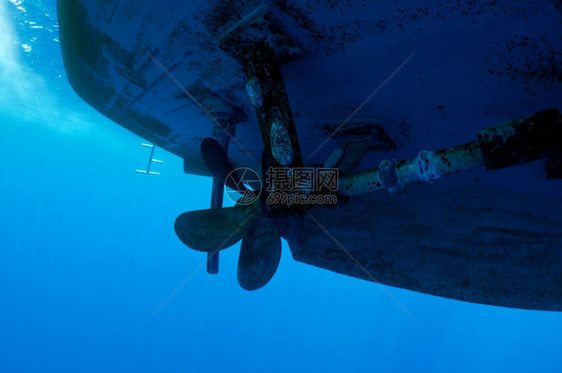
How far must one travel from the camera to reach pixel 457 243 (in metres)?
3.94

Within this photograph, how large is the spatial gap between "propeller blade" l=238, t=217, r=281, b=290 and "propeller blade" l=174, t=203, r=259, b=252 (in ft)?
0.42

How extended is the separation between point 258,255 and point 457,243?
2776mm

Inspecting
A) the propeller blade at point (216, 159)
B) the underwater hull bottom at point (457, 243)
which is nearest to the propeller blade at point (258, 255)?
the propeller blade at point (216, 159)

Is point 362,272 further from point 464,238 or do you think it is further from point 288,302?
point 288,302

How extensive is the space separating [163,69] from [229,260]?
98319 millimetres

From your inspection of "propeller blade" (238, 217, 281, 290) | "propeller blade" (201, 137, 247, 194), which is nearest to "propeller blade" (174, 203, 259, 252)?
"propeller blade" (238, 217, 281, 290)

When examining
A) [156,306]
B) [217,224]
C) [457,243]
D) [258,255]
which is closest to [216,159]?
[217,224]

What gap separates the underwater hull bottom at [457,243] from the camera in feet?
12.0

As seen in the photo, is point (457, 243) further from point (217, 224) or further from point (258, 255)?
point (217, 224)

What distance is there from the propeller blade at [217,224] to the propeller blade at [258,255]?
0.13m

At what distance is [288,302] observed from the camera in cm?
9488

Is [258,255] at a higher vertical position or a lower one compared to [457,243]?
lower

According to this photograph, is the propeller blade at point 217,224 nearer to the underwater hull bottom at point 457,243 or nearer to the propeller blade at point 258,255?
the propeller blade at point 258,255

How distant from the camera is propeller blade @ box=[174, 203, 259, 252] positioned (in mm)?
3426
